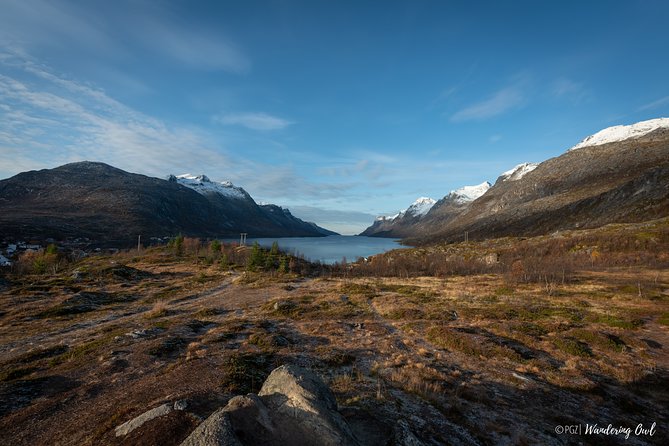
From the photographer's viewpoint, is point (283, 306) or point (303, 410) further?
point (283, 306)

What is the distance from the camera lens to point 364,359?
17750mm

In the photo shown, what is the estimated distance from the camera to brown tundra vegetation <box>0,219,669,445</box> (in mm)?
10562

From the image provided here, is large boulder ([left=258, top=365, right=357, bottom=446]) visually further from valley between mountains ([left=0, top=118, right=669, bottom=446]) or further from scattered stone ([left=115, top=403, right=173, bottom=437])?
scattered stone ([left=115, top=403, right=173, bottom=437])

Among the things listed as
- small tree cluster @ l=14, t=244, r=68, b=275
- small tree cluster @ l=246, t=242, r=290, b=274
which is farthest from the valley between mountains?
small tree cluster @ l=246, t=242, r=290, b=274

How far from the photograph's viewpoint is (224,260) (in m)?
76.4

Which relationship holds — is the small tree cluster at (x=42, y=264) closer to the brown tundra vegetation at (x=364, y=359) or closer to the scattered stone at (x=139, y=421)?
the brown tundra vegetation at (x=364, y=359)

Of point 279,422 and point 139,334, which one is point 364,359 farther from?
point 139,334

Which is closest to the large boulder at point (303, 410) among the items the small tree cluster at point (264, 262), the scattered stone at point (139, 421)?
the scattered stone at point (139, 421)

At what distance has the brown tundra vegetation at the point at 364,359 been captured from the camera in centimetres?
1056

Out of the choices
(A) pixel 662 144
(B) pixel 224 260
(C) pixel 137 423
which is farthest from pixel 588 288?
(A) pixel 662 144

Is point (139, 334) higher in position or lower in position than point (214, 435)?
lower

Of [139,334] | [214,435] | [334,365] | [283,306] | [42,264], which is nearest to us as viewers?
[214,435]

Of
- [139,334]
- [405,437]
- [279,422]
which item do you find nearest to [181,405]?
[279,422]

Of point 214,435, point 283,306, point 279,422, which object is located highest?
point 214,435
